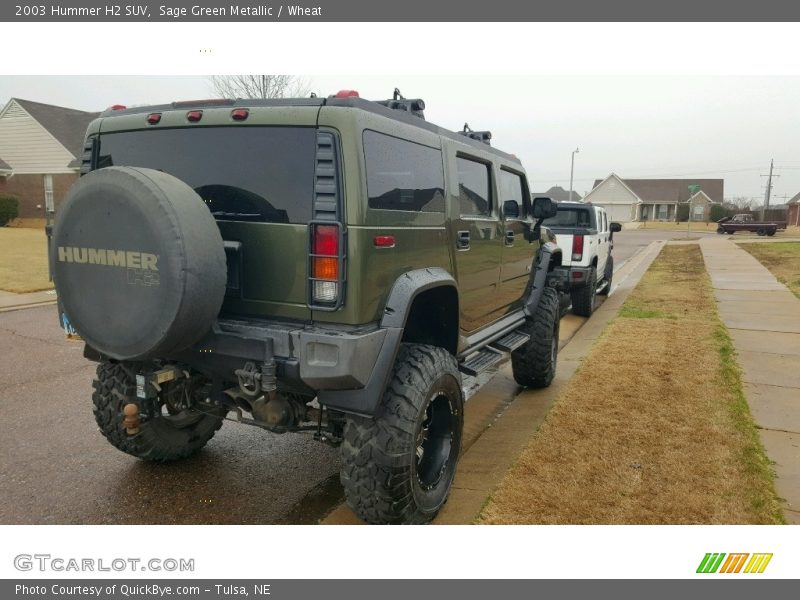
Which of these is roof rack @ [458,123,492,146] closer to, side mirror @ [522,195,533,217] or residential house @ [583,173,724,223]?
side mirror @ [522,195,533,217]

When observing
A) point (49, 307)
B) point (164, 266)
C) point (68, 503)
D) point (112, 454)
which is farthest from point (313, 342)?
point (49, 307)

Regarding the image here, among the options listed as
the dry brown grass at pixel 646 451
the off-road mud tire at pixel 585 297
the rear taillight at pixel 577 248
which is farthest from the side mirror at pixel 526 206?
the off-road mud tire at pixel 585 297

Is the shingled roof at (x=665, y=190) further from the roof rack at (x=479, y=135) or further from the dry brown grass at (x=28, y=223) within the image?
the roof rack at (x=479, y=135)

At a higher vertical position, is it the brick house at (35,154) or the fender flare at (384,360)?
the brick house at (35,154)

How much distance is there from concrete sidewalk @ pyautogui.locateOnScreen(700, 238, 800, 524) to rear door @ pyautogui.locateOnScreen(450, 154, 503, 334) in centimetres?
218

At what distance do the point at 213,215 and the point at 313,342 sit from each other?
863mm

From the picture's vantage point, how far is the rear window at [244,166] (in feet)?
8.94

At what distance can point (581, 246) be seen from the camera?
920 centimetres

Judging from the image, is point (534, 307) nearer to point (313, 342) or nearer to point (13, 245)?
point (313, 342)

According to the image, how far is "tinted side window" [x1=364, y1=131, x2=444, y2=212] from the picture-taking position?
2.81 meters

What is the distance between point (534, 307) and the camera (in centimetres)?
558

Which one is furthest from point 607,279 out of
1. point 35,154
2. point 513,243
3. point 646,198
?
point 646,198

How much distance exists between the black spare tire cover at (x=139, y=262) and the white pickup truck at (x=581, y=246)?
7.48 meters

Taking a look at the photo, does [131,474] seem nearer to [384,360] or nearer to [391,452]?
[391,452]
